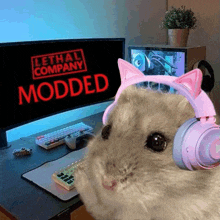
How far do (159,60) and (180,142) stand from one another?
47.3 inches

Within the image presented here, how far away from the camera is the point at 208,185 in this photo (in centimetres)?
40

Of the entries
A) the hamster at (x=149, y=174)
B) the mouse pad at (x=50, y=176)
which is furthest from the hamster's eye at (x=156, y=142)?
the mouse pad at (x=50, y=176)

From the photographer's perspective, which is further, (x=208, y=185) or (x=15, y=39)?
(x=15, y=39)

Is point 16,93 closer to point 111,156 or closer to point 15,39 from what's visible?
point 15,39

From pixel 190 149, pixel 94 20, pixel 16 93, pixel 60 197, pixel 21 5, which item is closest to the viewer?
pixel 190 149

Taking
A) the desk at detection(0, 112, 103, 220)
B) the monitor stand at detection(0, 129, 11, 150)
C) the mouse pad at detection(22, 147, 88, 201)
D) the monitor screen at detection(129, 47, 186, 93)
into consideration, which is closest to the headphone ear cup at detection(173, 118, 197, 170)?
the desk at detection(0, 112, 103, 220)

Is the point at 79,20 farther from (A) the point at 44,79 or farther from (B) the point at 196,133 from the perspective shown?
(B) the point at 196,133

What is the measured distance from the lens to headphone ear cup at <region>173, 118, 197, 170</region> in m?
0.38

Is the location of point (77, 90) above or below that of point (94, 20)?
below

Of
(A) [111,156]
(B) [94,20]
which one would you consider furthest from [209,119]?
(B) [94,20]

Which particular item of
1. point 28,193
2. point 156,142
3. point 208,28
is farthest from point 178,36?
point 156,142

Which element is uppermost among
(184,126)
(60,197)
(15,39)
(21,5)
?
(21,5)

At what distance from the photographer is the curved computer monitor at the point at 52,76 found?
1.04 m

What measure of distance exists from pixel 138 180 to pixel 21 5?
1.07 metres
